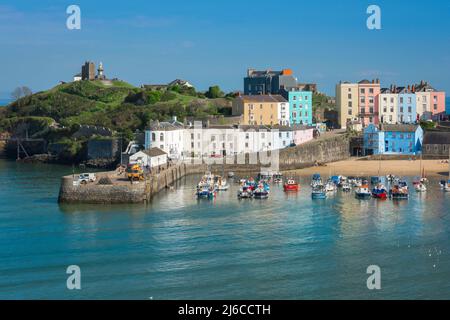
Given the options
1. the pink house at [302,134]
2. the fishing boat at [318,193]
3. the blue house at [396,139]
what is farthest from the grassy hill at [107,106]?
the fishing boat at [318,193]

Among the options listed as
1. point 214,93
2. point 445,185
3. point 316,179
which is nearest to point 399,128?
point 316,179

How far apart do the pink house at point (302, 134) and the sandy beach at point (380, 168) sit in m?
3.30

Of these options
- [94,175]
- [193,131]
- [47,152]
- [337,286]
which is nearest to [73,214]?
[94,175]

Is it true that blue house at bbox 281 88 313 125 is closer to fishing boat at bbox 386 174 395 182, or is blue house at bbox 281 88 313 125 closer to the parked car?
fishing boat at bbox 386 174 395 182

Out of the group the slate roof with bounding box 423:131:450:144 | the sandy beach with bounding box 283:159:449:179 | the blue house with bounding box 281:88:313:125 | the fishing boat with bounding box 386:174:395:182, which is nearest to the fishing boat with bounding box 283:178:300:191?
the fishing boat with bounding box 386:174:395:182

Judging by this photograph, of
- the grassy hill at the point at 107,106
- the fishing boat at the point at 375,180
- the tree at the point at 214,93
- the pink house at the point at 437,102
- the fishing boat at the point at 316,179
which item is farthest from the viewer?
the tree at the point at 214,93

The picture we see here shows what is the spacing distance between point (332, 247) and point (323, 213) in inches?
246

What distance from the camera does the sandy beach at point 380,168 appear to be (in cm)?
4391

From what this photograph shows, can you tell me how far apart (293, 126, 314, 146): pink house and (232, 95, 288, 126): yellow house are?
12.6 ft

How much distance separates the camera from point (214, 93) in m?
67.6

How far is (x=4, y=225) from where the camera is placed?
29375 mm

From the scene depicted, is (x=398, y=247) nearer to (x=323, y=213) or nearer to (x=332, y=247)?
(x=332, y=247)

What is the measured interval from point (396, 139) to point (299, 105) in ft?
32.3

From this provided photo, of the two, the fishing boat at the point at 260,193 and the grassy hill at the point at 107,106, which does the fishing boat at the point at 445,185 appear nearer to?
the fishing boat at the point at 260,193
